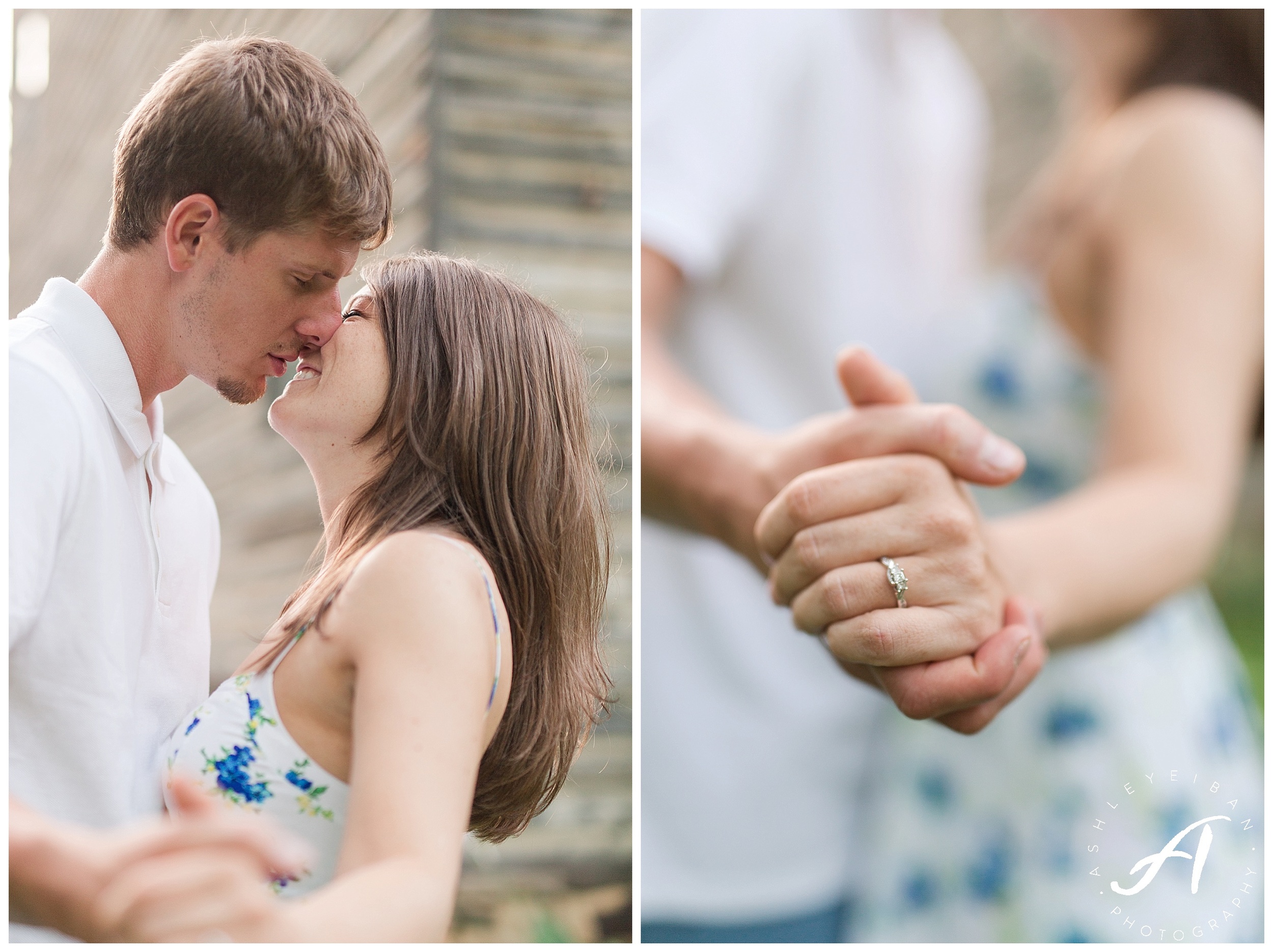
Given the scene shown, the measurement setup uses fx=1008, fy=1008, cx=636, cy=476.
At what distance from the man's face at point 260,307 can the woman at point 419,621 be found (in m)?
0.02

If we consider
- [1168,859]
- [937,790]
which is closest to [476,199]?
[937,790]

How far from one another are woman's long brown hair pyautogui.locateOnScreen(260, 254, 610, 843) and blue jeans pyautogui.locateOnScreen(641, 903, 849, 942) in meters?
0.51

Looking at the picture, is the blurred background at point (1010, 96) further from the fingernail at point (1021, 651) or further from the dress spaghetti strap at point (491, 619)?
the dress spaghetti strap at point (491, 619)

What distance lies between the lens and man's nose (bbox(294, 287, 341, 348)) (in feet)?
2.53

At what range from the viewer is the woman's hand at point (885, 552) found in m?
0.82

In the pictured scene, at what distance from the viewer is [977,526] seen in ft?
2.79

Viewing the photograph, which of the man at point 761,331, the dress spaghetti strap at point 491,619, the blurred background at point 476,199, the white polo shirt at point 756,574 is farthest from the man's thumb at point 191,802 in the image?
the white polo shirt at point 756,574

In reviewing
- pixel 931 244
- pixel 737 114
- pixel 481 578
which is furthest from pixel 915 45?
pixel 481 578

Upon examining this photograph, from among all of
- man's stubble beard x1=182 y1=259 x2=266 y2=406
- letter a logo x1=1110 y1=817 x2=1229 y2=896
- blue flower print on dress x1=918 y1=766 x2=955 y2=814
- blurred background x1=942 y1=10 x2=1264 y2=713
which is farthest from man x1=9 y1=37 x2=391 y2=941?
blurred background x1=942 y1=10 x2=1264 y2=713

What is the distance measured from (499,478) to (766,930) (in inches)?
31.5

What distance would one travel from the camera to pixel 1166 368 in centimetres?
106

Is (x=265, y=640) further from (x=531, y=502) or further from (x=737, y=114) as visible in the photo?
(x=737, y=114)

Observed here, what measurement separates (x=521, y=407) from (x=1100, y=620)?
61 centimetres

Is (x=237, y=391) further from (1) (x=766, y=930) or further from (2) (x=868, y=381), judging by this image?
(1) (x=766, y=930)
